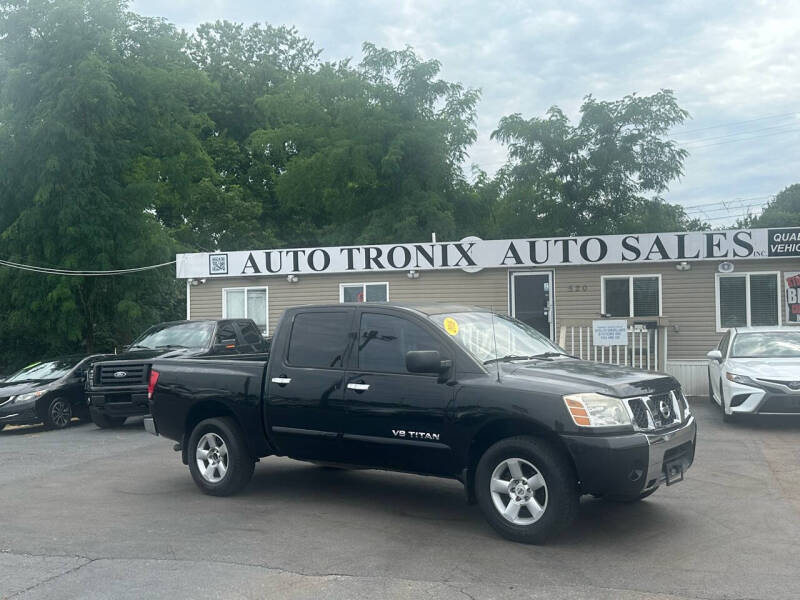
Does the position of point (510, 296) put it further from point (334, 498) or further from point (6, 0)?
point (6, 0)

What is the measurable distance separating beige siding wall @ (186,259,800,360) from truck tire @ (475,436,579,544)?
10.7 m

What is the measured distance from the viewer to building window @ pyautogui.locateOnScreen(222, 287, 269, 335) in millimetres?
20450

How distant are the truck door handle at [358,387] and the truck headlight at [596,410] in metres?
1.86

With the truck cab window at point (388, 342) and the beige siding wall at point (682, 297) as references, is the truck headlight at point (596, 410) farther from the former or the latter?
the beige siding wall at point (682, 297)

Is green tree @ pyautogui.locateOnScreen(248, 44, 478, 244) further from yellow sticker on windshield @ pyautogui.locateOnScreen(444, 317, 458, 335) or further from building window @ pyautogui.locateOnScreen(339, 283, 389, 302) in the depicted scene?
yellow sticker on windshield @ pyautogui.locateOnScreen(444, 317, 458, 335)

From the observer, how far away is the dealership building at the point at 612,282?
1753cm

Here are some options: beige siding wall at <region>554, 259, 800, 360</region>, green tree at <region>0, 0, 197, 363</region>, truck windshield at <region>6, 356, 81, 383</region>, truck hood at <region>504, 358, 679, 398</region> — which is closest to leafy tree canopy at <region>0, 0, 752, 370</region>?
green tree at <region>0, 0, 197, 363</region>

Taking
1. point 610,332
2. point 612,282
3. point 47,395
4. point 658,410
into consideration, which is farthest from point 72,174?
point 658,410

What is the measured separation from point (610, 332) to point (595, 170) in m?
20.5

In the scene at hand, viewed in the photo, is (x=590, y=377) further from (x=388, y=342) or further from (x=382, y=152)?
(x=382, y=152)

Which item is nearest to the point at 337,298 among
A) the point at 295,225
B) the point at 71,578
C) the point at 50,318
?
the point at 50,318

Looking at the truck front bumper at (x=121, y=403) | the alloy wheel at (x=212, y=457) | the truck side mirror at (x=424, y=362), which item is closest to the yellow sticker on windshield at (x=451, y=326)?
the truck side mirror at (x=424, y=362)

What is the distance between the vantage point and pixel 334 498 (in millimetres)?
8375

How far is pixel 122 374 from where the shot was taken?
47.4 feet
